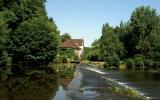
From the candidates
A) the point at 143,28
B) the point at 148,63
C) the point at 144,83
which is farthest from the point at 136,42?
the point at 144,83

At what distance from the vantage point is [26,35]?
8219 cm

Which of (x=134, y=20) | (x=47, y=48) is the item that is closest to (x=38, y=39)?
(x=47, y=48)

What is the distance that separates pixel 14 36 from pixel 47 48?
25.7 feet

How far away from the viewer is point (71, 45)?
153 m

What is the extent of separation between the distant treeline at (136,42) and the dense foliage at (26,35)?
23.5 m

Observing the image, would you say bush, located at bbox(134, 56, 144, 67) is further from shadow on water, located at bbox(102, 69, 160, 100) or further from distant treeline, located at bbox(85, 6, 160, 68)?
shadow on water, located at bbox(102, 69, 160, 100)

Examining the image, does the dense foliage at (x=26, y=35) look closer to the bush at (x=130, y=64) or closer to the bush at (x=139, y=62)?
the bush at (x=130, y=64)

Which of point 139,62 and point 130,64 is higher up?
point 139,62

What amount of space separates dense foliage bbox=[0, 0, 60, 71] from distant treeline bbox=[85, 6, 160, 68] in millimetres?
23488

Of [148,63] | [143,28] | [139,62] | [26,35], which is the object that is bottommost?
[148,63]

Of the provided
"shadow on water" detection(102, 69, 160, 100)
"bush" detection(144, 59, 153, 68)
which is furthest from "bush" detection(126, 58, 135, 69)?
"shadow on water" detection(102, 69, 160, 100)

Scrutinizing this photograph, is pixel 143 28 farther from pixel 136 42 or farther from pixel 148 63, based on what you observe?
pixel 148 63

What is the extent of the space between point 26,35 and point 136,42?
138ft

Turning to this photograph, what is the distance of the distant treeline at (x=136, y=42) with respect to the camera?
104 m
